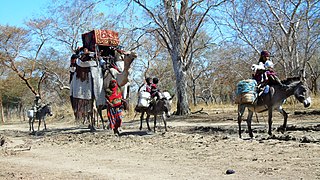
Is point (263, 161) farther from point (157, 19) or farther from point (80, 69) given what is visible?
point (157, 19)

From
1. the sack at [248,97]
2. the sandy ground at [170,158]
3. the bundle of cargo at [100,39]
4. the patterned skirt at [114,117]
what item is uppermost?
the bundle of cargo at [100,39]

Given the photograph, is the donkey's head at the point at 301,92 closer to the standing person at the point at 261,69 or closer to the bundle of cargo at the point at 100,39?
the standing person at the point at 261,69

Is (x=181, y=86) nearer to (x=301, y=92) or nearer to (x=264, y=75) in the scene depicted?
(x=264, y=75)

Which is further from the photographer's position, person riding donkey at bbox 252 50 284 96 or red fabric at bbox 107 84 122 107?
red fabric at bbox 107 84 122 107

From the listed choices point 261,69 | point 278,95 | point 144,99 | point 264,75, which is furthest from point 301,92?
point 144,99


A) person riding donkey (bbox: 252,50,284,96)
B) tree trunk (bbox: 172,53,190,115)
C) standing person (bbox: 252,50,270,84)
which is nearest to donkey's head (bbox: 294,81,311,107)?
person riding donkey (bbox: 252,50,284,96)

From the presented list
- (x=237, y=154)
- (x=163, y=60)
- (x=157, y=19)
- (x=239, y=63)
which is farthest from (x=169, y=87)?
(x=237, y=154)

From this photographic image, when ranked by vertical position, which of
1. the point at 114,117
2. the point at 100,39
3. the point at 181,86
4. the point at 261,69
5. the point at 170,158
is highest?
the point at 100,39

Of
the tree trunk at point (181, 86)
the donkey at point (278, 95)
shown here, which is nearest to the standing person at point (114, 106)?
the donkey at point (278, 95)

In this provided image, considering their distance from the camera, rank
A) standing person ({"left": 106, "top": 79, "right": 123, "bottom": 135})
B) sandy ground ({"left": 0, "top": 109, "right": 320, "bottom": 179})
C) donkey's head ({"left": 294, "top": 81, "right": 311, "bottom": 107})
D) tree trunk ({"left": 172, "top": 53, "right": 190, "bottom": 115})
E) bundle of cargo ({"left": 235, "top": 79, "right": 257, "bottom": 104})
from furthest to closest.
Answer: tree trunk ({"left": 172, "top": 53, "right": 190, "bottom": 115}) → standing person ({"left": 106, "top": 79, "right": 123, "bottom": 135}) → donkey's head ({"left": 294, "top": 81, "right": 311, "bottom": 107}) → bundle of cargo ({"left": 235, "top": 79, "right": 257, "bottom": 104}) → sandy ground ({"left": 0, "top": 109, "right": 320, "bottom": 179})

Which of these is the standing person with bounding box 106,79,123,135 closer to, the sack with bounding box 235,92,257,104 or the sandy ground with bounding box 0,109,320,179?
the sandy ground with bounding box 0,109,320,179

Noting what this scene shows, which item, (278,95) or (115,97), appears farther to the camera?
(115,97)

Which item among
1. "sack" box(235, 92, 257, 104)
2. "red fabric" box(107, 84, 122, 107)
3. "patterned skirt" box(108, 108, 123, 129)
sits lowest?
"patterned skirt" box(108, 108, 123, 129)

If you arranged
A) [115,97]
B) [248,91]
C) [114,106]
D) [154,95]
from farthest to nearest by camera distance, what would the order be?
[154,95], [115,97], [114,106], [248,91]
